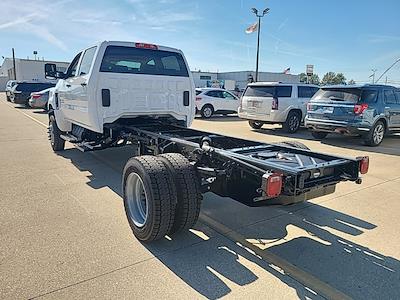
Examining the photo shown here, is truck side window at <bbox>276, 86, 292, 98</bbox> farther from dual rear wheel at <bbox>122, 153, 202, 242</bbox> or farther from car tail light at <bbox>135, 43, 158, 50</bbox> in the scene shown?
dual rear wheel at <bbox>122, 153, 202, 242</bbox>

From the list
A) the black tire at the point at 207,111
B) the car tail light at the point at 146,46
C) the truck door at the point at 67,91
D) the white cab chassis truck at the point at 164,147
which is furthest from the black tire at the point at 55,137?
the black tire at the point at 207,111

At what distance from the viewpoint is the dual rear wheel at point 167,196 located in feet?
10.8

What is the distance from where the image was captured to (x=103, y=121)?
5570 millimetres

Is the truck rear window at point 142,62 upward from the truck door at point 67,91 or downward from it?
upward

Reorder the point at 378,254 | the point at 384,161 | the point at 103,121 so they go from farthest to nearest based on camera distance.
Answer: the point at 384,161, the point at 103,121, the point at 378,254

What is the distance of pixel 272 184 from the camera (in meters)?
2.77

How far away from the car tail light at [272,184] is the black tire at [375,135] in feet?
25.5

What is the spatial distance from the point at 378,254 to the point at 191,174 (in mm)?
2044

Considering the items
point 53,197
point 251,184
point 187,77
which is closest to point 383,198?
point 251,184

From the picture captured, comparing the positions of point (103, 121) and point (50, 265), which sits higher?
point (103, 121)

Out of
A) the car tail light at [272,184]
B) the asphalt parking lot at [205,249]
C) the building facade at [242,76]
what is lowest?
the asphalt parking lot at [205,249]

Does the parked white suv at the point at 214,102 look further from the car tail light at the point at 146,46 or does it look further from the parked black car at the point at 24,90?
the parked black car at the point at 24,90

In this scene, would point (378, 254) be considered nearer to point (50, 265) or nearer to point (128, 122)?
point (50, 265)

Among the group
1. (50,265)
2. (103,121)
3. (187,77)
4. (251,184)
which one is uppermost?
(187,77)
